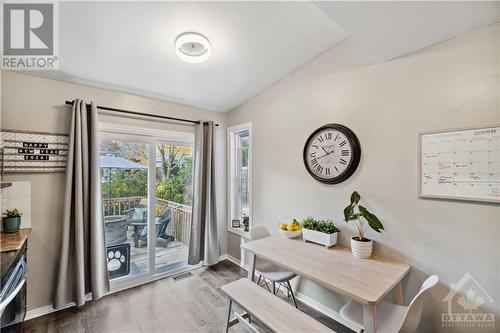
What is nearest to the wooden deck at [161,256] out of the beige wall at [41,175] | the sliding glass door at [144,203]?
the sliding glass door at [144,203]

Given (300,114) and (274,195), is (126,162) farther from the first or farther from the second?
(300,114)

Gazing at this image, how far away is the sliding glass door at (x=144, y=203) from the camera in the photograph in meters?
2.75

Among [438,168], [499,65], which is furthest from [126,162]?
[499,65]

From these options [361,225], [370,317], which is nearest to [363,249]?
[361,225]

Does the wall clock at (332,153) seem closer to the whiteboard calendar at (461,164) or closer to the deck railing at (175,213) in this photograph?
the whiteboard calendar at (461,164)

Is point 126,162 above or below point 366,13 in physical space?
below

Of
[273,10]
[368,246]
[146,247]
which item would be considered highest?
[273,10]

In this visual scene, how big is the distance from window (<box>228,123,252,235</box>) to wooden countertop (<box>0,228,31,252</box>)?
2384mm

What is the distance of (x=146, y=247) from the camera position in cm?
302

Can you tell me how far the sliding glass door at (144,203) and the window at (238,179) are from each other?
664 mm

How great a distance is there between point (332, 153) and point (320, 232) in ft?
2.65

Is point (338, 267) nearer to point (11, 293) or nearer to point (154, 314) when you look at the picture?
point (154, 314)

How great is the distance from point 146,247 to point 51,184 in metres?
1.34

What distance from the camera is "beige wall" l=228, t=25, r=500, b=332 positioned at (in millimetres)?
1496
